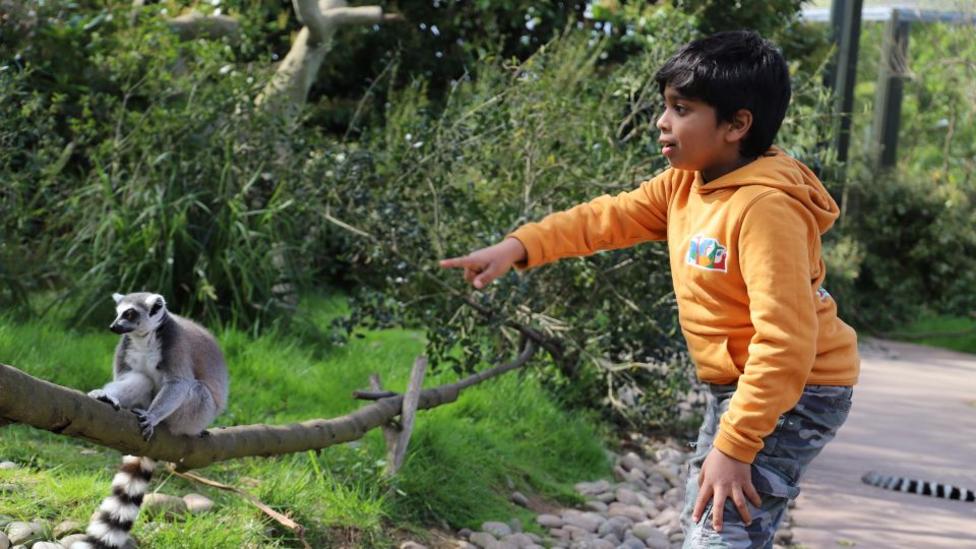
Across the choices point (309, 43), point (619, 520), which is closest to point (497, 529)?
point (619, 520)

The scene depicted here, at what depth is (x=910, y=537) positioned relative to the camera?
4.68 m

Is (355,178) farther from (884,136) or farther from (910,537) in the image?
(884,136)

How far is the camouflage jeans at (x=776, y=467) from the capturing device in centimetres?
233

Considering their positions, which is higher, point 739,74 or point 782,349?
point 739,74

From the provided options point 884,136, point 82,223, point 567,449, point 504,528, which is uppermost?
point 82,223

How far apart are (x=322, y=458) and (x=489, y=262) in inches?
65.5

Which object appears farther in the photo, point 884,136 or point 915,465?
point 884,136

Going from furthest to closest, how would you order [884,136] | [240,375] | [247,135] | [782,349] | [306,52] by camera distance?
[884,136] → [306,52] → [247,135] → [240,375] → [782,349]

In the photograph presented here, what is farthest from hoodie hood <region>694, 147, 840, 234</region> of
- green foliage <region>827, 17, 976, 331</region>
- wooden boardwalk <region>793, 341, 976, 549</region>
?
green foliage <region>827, 17, 976, 331</region>

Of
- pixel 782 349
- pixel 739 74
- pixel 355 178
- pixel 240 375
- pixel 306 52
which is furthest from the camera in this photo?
pixel 306 52

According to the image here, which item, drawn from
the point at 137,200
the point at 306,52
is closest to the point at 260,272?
the point at 137,200

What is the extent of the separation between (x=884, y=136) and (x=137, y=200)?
10547 mm

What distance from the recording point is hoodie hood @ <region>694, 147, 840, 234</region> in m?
2.37

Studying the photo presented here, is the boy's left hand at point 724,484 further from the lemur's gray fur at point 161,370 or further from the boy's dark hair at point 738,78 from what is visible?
the lemur's gray fur at point 161,370
